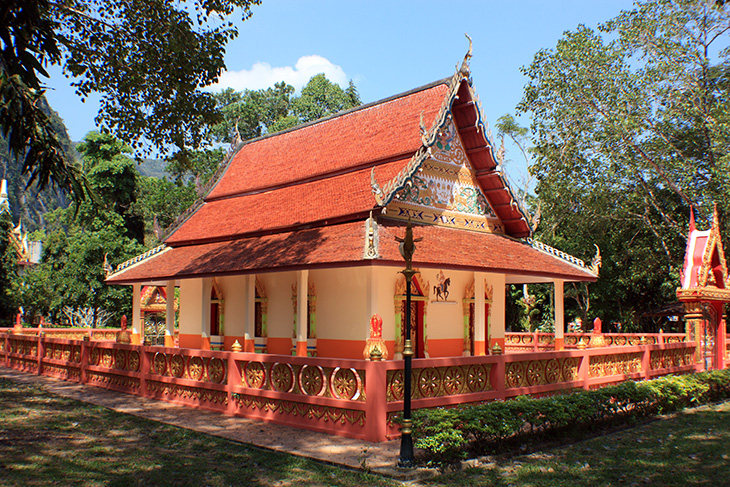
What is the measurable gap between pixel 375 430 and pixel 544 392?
4.71 m

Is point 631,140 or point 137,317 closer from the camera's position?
point 137,317

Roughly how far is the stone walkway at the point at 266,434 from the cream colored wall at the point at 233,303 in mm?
4148

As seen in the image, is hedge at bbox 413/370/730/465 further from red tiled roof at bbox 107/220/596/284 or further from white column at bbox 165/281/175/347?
white column at bbox 165/281/175/347

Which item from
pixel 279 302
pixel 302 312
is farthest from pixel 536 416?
pixel 279 302

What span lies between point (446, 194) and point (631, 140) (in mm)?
17041

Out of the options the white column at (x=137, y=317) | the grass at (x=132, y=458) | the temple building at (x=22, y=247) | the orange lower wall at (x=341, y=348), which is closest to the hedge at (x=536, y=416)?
the grass at (x=132, y=458)

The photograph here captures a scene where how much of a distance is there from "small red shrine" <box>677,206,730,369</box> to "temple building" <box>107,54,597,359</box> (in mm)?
3049

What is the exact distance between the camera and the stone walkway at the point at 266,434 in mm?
8352

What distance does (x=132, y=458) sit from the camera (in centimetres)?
840

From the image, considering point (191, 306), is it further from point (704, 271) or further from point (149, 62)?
point (704, 271)

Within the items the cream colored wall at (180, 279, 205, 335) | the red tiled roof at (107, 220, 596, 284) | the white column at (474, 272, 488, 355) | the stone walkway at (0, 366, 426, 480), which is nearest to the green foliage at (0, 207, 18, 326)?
the cream colored wall at (180, 279, 205, 335)

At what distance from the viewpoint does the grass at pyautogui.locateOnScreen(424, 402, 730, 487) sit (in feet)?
25.1

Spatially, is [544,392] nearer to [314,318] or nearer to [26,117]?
[314,318]

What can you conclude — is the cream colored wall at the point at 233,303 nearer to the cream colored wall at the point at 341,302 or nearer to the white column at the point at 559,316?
the cream colored wall at the point at 341,302
